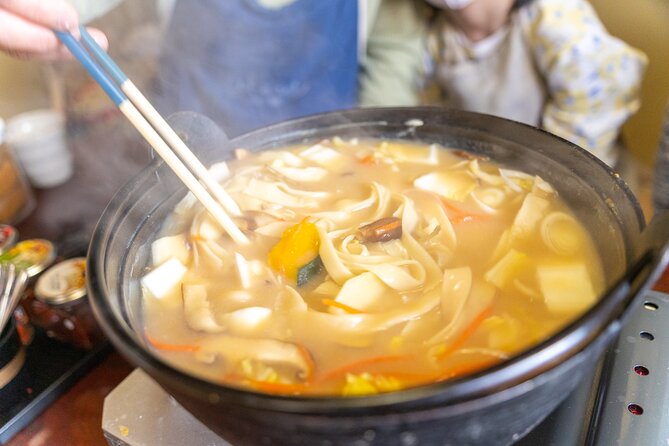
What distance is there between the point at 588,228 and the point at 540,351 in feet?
2.15

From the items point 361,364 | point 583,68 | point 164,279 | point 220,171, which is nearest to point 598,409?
point 361,364

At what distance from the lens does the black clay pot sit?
0.64 metres

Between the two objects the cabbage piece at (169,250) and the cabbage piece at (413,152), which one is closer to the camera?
the cabbage piece at (169,250)

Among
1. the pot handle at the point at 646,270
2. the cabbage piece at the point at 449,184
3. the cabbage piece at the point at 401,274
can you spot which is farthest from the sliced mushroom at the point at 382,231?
the pot handle at the point at 646,270

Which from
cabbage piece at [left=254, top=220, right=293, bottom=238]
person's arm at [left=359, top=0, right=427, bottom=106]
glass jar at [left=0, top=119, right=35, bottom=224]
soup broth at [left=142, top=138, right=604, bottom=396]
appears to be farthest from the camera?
person's arm at [left=359, top=0, right=427, bottom=106]

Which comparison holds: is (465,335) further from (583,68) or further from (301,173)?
(583,68)

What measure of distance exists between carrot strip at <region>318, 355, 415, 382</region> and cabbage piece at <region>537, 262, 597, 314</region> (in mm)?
306

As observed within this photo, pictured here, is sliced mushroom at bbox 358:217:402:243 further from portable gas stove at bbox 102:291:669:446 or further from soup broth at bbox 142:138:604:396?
portable gas stove at bbox 102:291:669:446

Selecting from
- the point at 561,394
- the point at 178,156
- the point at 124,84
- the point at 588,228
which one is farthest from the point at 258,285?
the point at 588,228

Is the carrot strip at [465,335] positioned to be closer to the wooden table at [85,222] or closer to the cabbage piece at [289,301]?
the cabbage piece at [289,301]

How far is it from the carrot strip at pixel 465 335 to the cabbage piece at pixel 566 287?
0.41ft

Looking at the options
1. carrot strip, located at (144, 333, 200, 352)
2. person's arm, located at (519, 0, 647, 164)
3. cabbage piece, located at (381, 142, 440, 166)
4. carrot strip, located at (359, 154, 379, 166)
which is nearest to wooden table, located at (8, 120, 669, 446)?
carrot strip, located at (144, 333, 200, 352)

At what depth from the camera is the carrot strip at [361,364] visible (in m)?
0.95

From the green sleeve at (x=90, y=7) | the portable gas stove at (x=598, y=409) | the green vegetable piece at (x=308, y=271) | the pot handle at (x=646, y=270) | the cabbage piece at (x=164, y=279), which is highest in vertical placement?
the green sleeve at (x=90, y=7)
